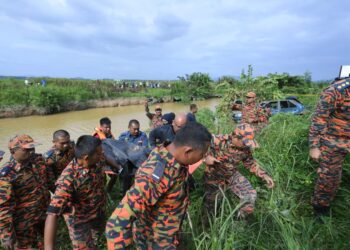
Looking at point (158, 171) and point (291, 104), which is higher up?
point (158, 171)

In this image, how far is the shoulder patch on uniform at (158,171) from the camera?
54.6 inches

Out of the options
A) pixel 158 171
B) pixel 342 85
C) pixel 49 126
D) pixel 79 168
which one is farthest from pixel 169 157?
pixel 49 126

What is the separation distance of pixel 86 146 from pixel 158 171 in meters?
0.89

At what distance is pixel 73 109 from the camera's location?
2217cm

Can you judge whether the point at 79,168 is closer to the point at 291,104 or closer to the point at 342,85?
the point at 342,85

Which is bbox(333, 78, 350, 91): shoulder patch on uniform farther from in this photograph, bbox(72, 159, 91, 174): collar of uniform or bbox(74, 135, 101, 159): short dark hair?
bbox(72, 159, 91, 174): collar of uniform

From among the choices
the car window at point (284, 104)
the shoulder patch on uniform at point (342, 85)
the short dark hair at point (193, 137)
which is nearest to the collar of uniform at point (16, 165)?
the short dark hair at point (193, 137)

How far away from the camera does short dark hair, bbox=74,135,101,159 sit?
2.02m

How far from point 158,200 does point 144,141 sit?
332 centimetres

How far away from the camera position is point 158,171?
1.40 metres

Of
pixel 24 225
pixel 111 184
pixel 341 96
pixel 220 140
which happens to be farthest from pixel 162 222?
pixel 111 184

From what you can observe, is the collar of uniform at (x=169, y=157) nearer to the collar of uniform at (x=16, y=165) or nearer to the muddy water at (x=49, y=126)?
the collar of uniform at (x=16, y=165)

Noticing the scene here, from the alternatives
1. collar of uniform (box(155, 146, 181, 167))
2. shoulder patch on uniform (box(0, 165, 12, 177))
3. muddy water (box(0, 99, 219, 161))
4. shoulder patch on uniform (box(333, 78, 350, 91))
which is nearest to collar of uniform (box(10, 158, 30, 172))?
shoulder patch on uniform (box(0, 165, 12, 177))

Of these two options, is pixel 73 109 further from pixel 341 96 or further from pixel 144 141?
pixel 341 96
